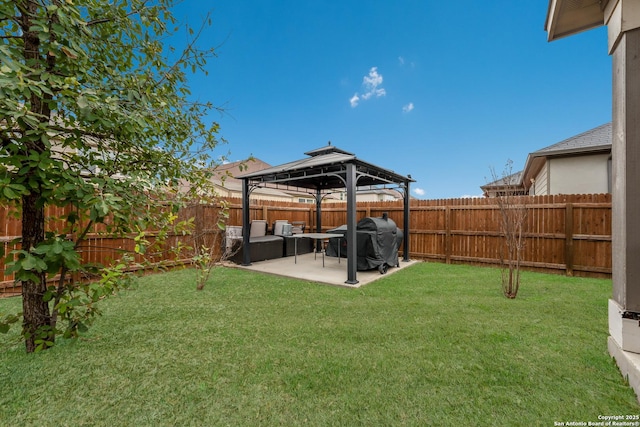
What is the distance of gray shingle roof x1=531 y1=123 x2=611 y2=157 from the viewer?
270 inches

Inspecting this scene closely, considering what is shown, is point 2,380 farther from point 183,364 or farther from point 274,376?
point 274,376

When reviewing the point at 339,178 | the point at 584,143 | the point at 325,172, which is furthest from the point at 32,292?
the point at 584,143

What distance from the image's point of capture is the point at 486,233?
6953mm

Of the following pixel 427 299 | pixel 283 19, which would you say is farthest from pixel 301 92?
pixel 427 299

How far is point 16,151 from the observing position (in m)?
1.78

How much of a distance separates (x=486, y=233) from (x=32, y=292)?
8618 mm

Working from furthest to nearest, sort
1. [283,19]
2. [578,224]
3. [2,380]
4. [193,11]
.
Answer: [283,19] < [578,224] < [193,11] < [2,380]

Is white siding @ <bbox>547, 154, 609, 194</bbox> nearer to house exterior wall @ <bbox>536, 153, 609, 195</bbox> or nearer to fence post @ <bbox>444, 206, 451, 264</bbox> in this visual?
house exterior wall @ <bbox>536, 153, 609, 195</bbox>

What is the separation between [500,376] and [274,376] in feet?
6.20

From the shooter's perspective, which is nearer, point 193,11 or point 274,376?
point 274,376

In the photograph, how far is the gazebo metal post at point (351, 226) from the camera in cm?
508

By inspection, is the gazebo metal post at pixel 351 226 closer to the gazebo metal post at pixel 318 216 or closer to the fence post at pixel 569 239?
the gazebo metal post at pixel 318 216

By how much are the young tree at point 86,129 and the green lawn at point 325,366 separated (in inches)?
27.5

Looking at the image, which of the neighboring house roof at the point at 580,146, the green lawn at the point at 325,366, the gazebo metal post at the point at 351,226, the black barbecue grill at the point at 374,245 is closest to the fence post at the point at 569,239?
the neighboring house roof at the point at 580,146
